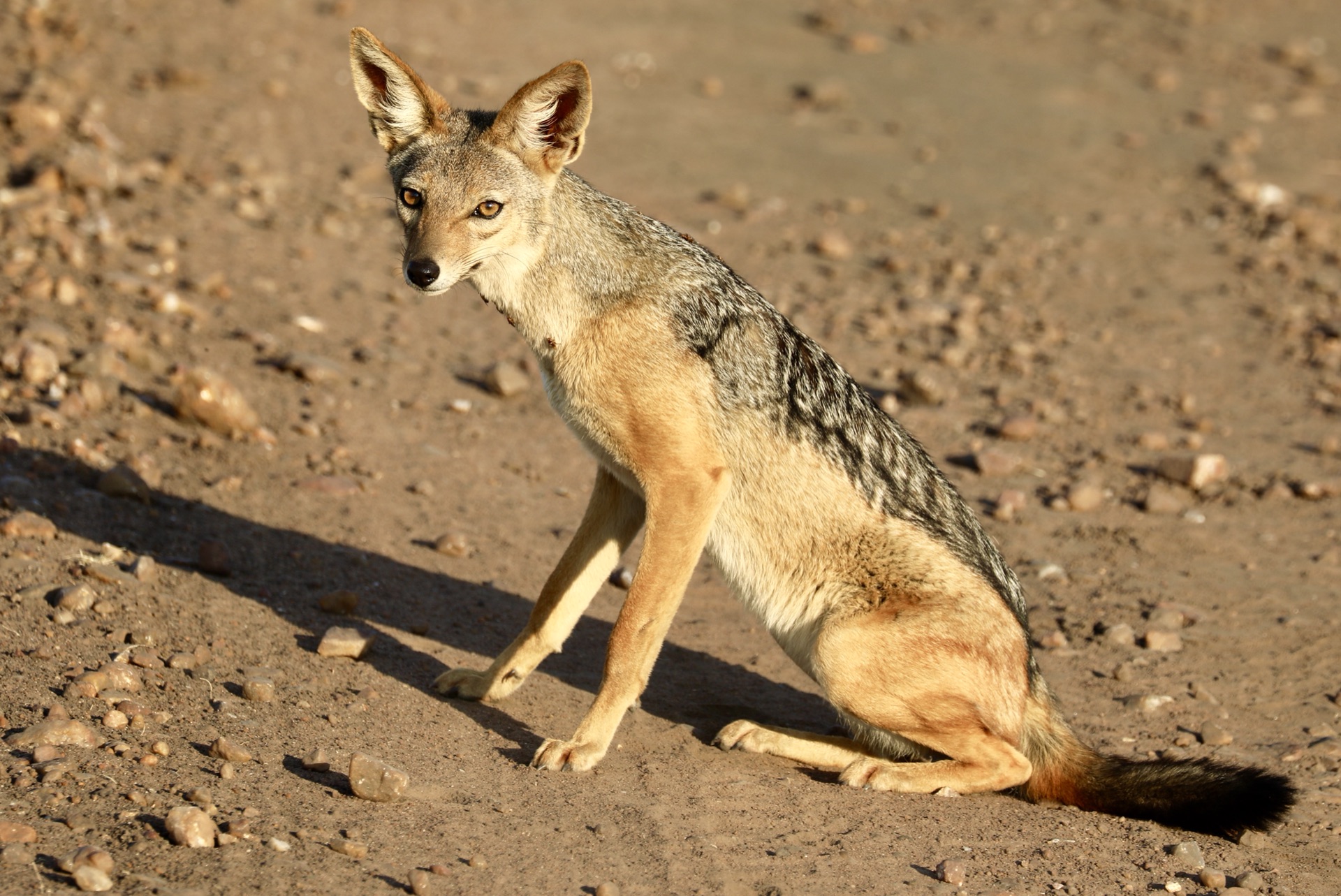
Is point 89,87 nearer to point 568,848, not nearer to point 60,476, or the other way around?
point 60,476

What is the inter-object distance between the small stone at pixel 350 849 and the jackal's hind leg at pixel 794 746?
6.72ft

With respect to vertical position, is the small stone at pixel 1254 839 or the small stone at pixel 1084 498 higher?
the small stone at pixel 1084 498

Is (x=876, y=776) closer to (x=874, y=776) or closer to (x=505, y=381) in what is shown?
(x=874, y=776)

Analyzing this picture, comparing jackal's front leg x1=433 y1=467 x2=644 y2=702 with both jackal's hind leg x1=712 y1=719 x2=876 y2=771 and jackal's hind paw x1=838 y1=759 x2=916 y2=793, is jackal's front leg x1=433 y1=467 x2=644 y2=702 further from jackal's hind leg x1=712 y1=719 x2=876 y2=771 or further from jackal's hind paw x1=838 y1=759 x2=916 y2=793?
jackal's hind paw x1=838 y1=759 x2=916 y2=793

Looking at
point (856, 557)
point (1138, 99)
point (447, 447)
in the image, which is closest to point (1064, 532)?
point (856, 557)

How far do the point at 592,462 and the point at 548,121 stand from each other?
411 centimetres

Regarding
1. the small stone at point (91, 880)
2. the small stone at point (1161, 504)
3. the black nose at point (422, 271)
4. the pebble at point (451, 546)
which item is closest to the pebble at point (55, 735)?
the small stone at point (91, 880)

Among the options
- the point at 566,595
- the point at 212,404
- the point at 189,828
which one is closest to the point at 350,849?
the point at 189,828

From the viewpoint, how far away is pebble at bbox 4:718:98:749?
5414 mm

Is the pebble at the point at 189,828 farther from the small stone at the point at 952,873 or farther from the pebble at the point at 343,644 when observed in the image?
the small stone at the point at 952,873

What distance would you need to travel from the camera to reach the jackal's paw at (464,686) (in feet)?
22.2

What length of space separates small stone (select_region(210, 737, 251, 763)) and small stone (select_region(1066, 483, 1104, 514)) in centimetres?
606

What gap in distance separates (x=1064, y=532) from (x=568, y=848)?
503cm

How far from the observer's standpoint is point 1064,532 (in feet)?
30.2
